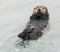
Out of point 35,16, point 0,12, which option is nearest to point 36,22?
point 35,16

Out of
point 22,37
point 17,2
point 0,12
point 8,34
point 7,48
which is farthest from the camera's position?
point 17,2

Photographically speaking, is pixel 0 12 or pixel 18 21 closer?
pixel 18 21

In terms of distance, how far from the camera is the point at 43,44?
2.89 m

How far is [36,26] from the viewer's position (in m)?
2.81

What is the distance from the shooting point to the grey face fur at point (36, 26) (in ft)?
8.74

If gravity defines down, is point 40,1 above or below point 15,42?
above

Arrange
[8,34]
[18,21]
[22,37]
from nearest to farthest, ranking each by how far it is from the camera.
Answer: [22,37]
[8,34]
[18,21]

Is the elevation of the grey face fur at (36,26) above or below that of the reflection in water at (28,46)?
above

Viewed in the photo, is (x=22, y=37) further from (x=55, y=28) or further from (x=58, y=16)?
(x=58, y=16)

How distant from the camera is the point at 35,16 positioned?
293 centimetres

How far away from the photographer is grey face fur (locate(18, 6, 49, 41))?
2.67m

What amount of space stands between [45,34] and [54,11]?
64 centimetres

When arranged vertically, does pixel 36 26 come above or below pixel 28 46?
above

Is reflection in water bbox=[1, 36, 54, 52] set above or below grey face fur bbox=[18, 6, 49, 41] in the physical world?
below
